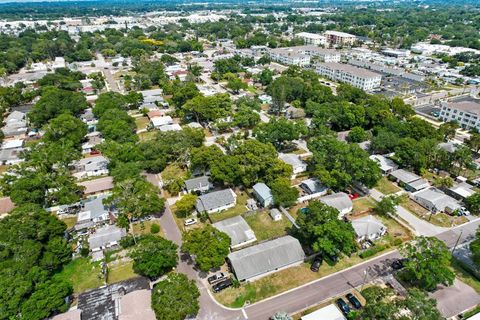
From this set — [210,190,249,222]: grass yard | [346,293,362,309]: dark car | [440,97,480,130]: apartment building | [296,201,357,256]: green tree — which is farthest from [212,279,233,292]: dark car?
[440,97,480,130]: apartment building

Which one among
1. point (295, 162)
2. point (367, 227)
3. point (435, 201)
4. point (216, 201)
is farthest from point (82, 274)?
point (435, 201)

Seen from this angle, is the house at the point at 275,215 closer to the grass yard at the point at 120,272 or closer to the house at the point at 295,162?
the house at the point at 295,162

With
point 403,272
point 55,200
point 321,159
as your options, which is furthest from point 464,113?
point 55,200

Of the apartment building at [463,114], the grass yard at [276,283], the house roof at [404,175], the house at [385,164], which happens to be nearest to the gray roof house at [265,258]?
the grass yard at [276,283]

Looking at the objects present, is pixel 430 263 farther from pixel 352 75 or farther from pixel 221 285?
pixel 352 75

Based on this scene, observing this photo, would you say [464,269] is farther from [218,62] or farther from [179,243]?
[218,62]

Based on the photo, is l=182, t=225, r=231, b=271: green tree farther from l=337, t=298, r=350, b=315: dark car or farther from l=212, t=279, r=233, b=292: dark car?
l=337, t=298, r=350, b=315: dark car
